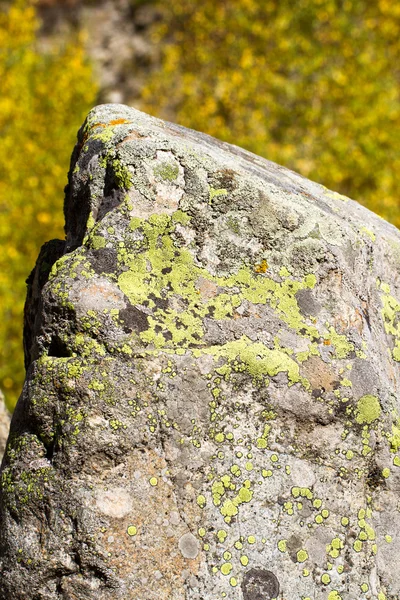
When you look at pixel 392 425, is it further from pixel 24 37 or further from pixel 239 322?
pixel 24 37

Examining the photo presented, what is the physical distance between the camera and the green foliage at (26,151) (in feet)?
32.8

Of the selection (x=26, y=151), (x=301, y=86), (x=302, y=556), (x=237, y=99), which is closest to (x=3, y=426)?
(x=302, y=556)

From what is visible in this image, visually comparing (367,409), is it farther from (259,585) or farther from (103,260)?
(103,260)

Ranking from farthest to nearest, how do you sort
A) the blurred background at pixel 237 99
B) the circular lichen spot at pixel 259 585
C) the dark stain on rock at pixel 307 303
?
the blurred background at pixel 237 99
the dark stain on rock at pixel 307 303
the circular lichen spot at pixel 259 585

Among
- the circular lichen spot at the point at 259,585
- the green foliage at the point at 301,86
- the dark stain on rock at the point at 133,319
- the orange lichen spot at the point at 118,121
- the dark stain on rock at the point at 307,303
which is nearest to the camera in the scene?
the circular lichen spot at the point at 259,585

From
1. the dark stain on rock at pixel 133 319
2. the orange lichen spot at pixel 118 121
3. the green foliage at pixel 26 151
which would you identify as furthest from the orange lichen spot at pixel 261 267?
the green foliage at pixel 26 151

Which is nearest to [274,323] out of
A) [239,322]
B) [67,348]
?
[239,322]

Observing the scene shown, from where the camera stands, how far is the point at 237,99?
13008 mm

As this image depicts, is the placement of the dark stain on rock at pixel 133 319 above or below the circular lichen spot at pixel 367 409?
above

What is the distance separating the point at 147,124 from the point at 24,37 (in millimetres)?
13075

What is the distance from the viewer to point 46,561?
2.27m

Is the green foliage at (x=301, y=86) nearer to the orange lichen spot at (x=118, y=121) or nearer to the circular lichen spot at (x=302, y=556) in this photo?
the orange lichen spot at (x=118, y=121)

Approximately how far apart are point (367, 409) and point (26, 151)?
10665 mm

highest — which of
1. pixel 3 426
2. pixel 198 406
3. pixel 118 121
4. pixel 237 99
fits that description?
pixel 237 99
